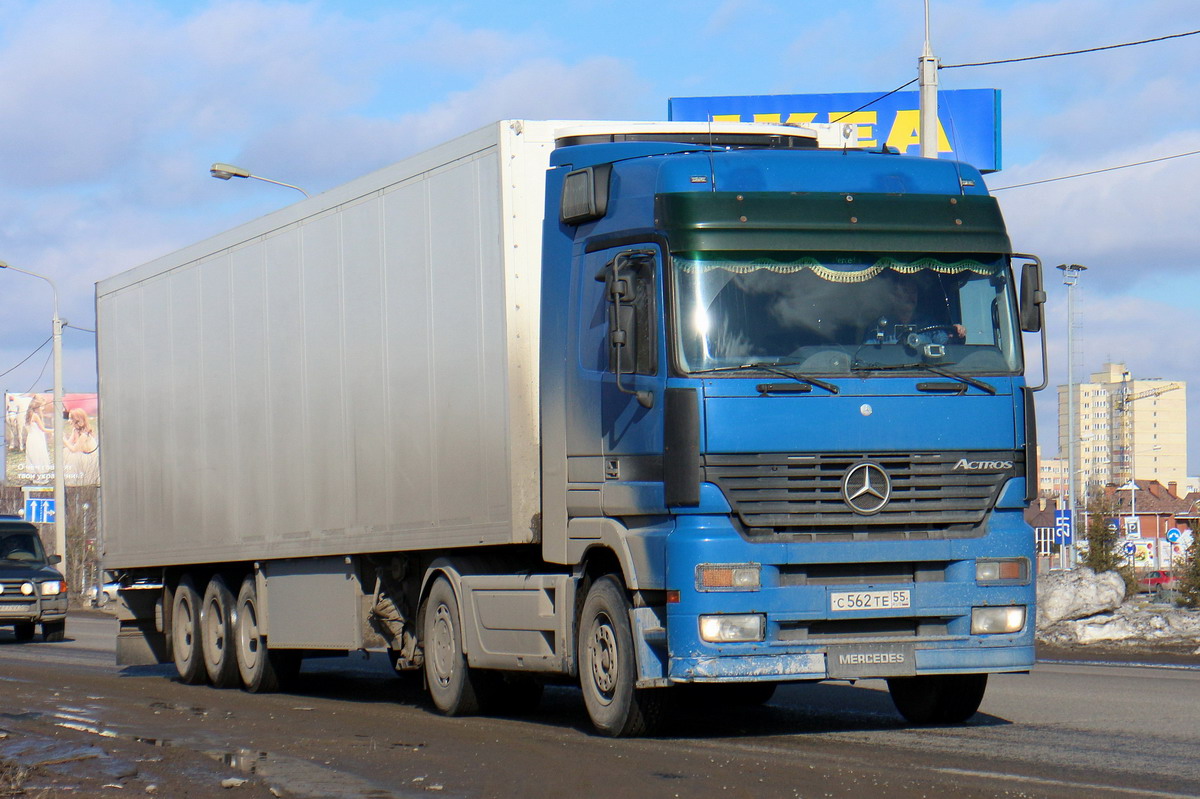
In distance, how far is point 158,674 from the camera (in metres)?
19.7

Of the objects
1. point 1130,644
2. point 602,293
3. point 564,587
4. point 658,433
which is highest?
point 602,293

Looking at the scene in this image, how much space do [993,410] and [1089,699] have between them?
3.44m

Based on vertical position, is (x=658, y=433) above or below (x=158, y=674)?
above

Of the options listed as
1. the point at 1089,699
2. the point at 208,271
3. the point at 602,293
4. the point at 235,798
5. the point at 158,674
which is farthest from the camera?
the point at 158,674

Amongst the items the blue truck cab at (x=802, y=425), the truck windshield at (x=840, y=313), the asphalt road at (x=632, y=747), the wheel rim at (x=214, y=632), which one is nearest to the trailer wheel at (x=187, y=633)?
the wheel rim at (x=214, y=632)

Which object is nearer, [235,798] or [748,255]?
[235,798]

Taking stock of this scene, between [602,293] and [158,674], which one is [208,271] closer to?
[158,674]

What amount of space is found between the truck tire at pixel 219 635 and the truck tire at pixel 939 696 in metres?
7.29

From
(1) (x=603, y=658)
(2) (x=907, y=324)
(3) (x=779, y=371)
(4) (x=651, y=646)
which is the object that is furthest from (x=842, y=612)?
(2) (x=907, y=324)

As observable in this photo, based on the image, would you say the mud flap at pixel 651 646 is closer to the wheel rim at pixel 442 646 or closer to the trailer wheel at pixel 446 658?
the trailer wheel at pixel 446 658

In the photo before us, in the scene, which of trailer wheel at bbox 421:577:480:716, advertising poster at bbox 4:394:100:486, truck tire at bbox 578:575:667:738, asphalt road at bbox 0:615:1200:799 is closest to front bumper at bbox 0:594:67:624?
asphalt road at bbox 0:615:1200:799

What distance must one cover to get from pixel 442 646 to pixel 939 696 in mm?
3601

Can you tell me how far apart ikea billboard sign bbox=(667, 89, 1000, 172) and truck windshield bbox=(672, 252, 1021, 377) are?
30930 mm

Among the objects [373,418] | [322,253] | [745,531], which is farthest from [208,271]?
[745,531]
